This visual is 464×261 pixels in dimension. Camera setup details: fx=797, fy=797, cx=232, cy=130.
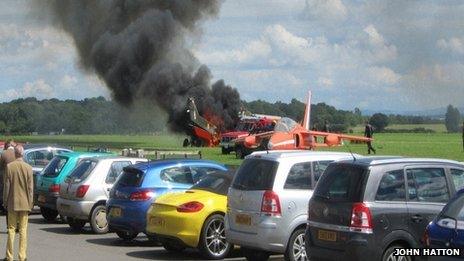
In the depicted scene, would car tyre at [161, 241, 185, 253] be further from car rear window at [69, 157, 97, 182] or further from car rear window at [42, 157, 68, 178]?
car rear window at [42, 157, 68, 178]

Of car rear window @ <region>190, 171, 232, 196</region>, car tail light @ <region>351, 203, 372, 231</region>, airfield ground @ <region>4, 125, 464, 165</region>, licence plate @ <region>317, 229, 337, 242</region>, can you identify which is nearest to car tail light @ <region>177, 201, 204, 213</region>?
car rear window @ <region>190, 171, 232, 196</region>

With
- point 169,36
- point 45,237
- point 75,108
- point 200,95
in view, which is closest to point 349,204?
point 45,237

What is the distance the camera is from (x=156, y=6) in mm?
78188

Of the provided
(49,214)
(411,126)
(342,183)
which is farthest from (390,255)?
(411,126)

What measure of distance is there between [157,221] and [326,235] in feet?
13.4

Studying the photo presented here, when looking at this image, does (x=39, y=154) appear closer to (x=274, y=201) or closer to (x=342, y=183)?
(x=274, y=201)

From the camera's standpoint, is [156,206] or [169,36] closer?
[156,206]

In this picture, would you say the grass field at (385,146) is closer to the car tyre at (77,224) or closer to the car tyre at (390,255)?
the car tyre at (77,224)

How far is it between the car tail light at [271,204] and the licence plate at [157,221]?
2405 millimetres

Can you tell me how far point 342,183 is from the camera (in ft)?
33.1

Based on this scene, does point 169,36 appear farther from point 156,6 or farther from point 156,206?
point 156,206

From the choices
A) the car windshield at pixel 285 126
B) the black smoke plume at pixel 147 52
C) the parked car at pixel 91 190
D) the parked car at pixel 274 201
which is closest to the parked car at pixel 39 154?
the parked car at pixel 91 190

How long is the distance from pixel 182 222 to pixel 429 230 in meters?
5.55

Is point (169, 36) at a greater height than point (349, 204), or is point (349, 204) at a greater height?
point (169, 36)
